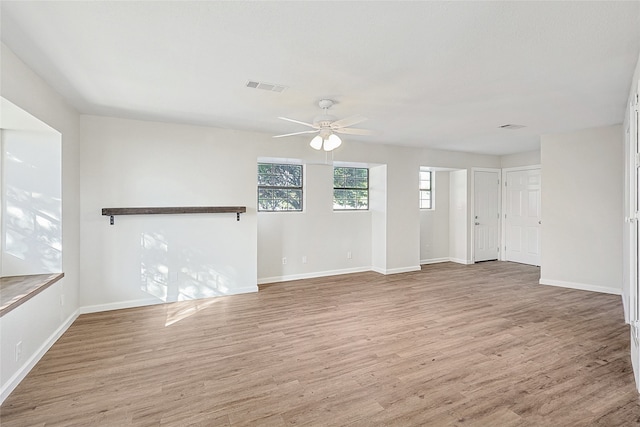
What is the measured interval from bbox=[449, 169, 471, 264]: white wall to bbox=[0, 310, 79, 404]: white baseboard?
7.29 meters

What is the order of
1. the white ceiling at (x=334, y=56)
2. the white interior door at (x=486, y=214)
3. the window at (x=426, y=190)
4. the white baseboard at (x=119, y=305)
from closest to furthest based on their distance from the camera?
→ the white ceiling at (x=334, y=56)
the white baseboard at (x=119, y=305)
the white interior door at (x=486, y=214)
the window at (x=426, y=190)

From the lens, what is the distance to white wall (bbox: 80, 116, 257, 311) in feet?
13.9

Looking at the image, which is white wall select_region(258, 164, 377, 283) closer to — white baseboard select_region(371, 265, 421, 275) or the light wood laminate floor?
white baseboard select_region(371, 265, 421, 275)

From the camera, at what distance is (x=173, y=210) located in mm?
4520

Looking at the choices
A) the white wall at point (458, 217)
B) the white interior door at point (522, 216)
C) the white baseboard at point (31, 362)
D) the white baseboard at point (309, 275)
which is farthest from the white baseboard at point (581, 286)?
the white baseboard at point (31, 362)

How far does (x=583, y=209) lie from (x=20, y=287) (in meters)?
7.14

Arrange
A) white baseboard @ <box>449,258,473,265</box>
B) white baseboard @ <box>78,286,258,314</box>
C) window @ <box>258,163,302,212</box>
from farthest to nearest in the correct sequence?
1. white baseboard @ <box>449,258,473,265</box>
2. window @ <box>258,163,302,212</box>
3. white baseboard @ <box>78,286,258,314</box>

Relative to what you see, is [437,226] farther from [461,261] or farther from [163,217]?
[163,217]

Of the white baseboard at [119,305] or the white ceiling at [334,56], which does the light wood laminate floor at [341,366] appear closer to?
the white baseboard at [119,305]

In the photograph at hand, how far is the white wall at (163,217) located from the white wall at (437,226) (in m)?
4.22

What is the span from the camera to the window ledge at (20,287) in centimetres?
241

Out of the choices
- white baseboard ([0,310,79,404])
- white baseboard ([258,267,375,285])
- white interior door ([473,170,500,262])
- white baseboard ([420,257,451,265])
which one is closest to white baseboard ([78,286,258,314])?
white baseboard ([0,310,79,404])

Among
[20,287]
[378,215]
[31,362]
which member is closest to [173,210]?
[20,287]

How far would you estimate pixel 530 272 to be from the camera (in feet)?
21.1
